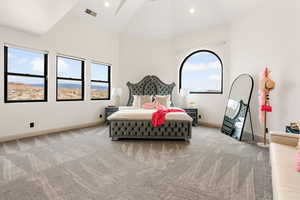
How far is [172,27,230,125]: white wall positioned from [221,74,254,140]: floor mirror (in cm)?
64

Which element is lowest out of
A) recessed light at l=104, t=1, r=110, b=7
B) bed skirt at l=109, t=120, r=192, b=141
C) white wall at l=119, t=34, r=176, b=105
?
bed skirt at l=109, t=120, r=192, b=141

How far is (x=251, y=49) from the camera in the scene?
172 inches

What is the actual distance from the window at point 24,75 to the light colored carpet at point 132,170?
3.95 feet

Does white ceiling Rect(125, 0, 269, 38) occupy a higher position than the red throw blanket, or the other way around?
white ceiling Rect(125, 0, 269, 38)

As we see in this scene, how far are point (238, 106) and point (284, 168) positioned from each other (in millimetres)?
3117

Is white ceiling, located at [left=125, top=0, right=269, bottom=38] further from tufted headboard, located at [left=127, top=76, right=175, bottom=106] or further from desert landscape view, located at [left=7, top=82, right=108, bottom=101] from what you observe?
desert landscape view, located at [left=7, top=82, right=108, bottom=101]

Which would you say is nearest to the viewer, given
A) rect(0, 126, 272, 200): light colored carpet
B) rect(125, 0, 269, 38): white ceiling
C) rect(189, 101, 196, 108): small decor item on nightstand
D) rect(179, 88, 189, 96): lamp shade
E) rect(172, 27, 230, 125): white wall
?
rect(0, 126, 272, 200): light colored carpet

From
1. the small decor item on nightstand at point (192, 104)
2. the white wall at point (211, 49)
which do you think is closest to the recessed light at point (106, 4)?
the white wall at point (211, 49)

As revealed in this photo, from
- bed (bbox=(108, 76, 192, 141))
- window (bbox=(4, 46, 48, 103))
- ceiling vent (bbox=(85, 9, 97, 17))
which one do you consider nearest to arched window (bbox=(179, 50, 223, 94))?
bed (bbox=(108, 76, 192, 141))

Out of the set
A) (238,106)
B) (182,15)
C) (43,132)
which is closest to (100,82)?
(43,132)

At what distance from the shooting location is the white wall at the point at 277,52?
127 inches

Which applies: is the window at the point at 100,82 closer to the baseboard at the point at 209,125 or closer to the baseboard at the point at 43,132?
the baseboard at the point at 43,132

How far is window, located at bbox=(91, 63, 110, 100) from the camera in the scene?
5.82 metres

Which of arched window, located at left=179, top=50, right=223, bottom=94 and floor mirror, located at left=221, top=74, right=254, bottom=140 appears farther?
arched window, located at left=179, top=50, right=223, bottom=94
